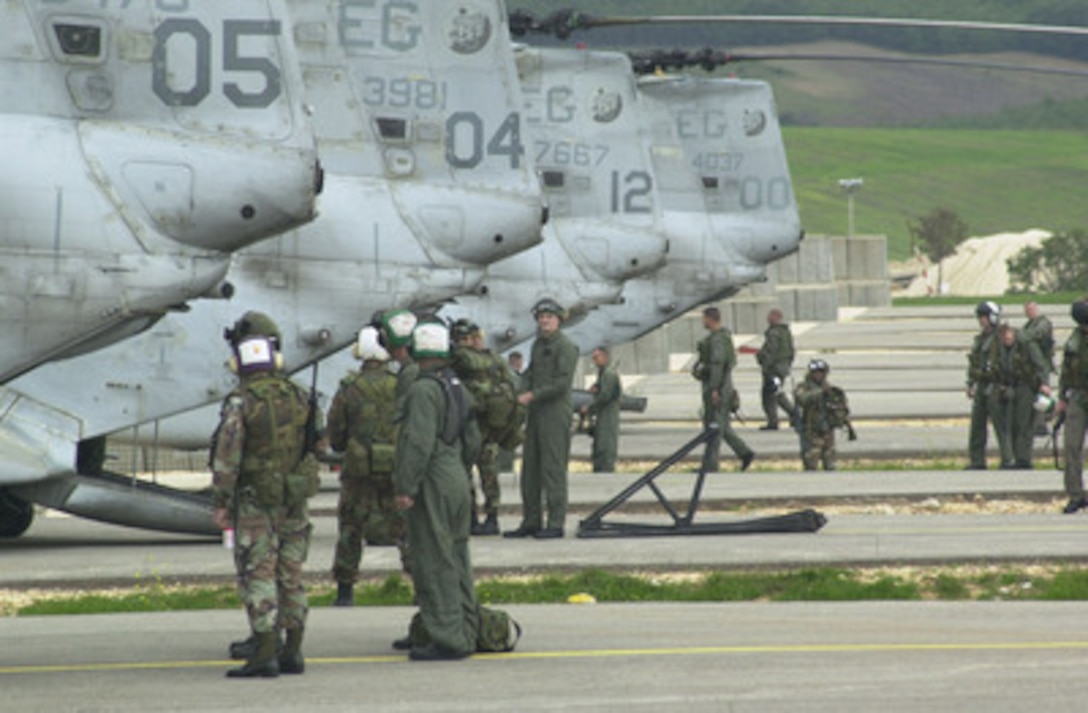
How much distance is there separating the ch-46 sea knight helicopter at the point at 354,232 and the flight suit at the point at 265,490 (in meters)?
6.85

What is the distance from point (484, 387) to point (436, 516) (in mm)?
3458

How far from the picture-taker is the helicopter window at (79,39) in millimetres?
15516

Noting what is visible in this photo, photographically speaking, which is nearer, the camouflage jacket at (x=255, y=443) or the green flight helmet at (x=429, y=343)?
the camouflage jacket at (x=255, y=443)

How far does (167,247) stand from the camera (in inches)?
599

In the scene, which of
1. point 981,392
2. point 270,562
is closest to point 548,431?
point 270,562

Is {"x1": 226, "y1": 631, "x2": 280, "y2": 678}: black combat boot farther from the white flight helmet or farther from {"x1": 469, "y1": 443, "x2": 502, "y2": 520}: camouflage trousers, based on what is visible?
{"x1": 469, "y1": 443, "x2": 502, "y2": 520}: camouflage trousers

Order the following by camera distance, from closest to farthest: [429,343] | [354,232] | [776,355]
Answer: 1. [429,343]
2. [354,232]
3. [776,355]

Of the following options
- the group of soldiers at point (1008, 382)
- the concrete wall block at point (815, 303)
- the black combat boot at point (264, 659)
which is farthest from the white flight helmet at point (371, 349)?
the concrete wall block at point (815, 303)

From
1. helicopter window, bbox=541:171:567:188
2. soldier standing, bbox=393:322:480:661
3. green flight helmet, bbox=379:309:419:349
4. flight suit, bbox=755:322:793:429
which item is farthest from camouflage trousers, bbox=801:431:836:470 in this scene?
soldier standing, bbox=393:322:480:661

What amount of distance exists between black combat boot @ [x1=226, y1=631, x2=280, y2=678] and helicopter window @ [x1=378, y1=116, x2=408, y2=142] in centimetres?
1414

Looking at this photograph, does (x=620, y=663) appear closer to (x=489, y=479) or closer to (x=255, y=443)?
(x=255, y=443)

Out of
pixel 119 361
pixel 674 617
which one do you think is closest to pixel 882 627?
pixel 674 617

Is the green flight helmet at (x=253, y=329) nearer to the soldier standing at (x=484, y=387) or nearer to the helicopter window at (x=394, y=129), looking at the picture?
the soldier standing at (x=484, y=387)

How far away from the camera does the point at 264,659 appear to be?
42.7ft
